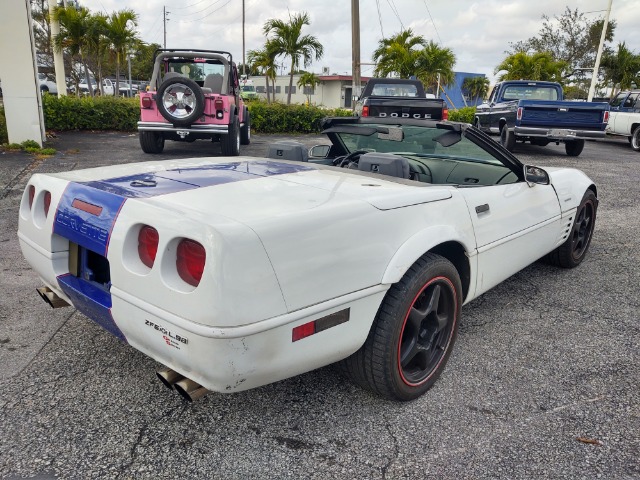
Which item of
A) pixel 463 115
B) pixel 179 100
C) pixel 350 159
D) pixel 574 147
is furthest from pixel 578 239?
pixel 463 115

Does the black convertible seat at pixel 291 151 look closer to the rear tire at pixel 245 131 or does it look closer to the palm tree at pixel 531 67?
the rear tire at pixel 245 131

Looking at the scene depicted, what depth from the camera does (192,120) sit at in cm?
920

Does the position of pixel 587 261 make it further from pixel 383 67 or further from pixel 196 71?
pixel 383 67

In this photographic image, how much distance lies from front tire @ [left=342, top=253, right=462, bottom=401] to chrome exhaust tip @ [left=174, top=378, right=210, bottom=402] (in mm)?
677

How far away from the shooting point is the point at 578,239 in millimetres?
4230

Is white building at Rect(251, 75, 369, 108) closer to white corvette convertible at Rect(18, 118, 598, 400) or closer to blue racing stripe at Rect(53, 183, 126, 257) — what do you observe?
white corvette convertible at Rect(18, 118, 598, 400)

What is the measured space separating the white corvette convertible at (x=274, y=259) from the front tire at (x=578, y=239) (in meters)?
1.24

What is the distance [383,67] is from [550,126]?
11392 mm

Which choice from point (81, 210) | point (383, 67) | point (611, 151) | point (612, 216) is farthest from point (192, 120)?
point (383, 67)

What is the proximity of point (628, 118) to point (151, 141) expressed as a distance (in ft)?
43.8

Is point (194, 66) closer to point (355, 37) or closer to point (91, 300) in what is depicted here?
point (355, 37)

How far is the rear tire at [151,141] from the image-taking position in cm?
997

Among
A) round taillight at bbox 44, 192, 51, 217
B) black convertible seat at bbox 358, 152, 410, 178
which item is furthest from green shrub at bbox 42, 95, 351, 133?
round taillight at bbox 44, 192, 51, 217

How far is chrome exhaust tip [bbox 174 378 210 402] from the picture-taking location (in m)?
1.83
